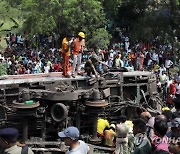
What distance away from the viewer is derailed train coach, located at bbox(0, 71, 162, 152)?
476 inches

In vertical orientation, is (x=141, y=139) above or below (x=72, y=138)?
below

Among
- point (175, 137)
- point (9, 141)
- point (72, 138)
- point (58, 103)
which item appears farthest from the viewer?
point (58, 103)

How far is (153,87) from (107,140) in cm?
320

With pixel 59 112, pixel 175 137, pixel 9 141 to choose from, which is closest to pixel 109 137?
pixel 59 112

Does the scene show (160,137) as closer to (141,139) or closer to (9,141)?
(141,139)

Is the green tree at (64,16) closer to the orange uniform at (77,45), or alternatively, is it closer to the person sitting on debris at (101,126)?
the orange uniform at (77,45)

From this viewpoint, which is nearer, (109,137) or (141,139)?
(141,139)

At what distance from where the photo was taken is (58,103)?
39.8 feet

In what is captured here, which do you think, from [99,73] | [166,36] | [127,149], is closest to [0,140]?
[127,149]

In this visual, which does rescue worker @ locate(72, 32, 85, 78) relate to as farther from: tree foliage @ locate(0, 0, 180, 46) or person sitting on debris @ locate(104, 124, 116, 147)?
tree foliage @ locate(0, 0, 180, 46)

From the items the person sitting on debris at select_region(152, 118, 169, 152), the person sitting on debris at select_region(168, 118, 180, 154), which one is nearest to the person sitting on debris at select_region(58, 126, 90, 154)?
the person sitting on debris at select_region(152, 118, 169, 152)

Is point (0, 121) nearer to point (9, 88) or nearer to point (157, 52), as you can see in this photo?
point (9, 88)

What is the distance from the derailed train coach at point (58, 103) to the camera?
39.7 feet

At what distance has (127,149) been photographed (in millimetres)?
8211
